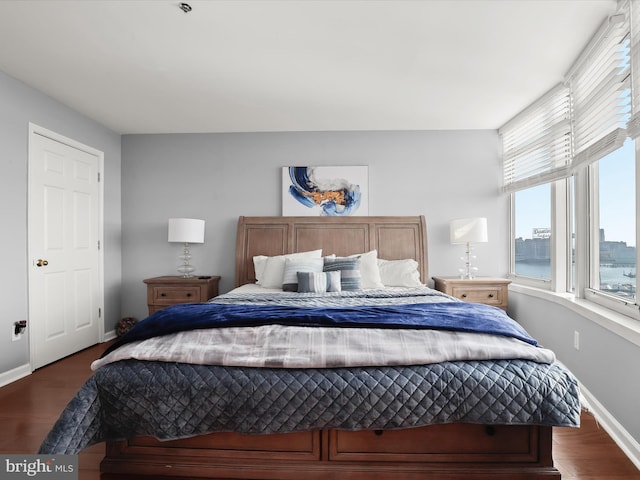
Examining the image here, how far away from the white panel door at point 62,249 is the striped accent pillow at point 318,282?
7.53 feet

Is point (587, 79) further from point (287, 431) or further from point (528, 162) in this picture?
point (287, 431)

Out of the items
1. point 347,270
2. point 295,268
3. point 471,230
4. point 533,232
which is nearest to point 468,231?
point 471,230

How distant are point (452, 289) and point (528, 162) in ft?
4.90

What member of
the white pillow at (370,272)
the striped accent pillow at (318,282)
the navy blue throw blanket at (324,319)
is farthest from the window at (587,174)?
the striped accent pillow at (318,282)

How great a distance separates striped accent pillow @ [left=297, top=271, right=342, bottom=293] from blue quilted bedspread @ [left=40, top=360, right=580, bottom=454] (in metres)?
1.52

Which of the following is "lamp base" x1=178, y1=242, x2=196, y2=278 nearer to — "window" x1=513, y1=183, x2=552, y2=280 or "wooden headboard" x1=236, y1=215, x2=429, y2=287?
"wooden headboard" x1=236, y1=215, x2=429, y2=287

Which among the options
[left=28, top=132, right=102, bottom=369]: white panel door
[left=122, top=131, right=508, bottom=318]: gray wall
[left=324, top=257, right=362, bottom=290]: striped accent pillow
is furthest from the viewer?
[left=122, top=131, right=508, bottom=318]: gray wall

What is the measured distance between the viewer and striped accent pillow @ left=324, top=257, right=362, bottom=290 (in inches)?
127

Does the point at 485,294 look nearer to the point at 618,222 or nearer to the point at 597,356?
the point at 597,356

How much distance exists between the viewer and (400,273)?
3564 millimetres

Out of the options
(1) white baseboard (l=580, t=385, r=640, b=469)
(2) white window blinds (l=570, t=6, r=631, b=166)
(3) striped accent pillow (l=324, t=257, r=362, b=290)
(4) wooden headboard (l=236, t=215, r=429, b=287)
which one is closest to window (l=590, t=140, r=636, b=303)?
(2) white window blinds (l=570, t=6, r=631, b=166)

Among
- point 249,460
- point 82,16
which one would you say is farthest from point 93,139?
point 249,460

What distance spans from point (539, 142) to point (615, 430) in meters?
2.42

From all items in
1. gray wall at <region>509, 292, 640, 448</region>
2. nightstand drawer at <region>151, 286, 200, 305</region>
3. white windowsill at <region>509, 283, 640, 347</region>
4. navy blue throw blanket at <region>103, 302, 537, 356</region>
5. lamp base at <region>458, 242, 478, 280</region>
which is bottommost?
gray wall at <region>509, 292, 640, 448</region>
